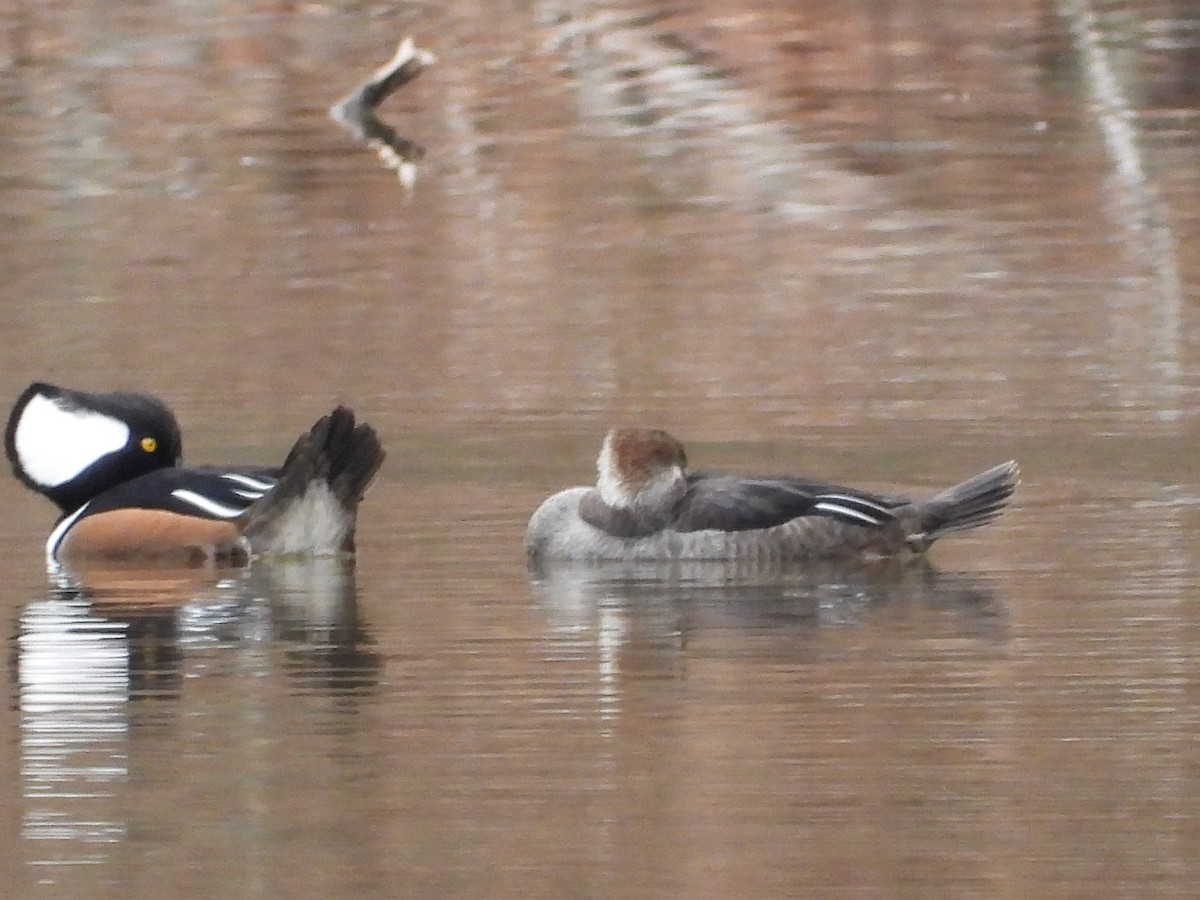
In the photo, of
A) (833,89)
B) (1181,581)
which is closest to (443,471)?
(1181,581)

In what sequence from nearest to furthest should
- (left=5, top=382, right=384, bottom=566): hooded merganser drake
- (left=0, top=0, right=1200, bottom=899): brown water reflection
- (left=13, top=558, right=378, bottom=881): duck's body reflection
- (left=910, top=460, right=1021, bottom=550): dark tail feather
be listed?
(left=0, top=0, right=1200, bottom=899): brown water reflection → (left=13, top=558, right=378, bottom=881): duck's body reflection → (left=910, top=460, right=1021, bottom=550): dark tail feather → (left=5, top=382, right=384, bottom=566): hooded merganser drake

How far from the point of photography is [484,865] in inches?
242

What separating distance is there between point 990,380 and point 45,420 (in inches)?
163

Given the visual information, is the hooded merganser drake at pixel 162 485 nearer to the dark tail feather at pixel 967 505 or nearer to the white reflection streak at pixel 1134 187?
the dark tail feather at pixel 967 505

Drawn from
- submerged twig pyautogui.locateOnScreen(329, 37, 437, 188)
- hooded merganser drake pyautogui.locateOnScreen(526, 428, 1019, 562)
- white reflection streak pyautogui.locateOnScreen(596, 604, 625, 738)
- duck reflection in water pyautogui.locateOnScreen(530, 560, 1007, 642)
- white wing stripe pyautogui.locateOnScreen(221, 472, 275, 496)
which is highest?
submerged twig pyautogui.locateOnScreen(329, 37, 437, 188)

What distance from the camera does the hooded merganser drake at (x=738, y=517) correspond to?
988 centimetres

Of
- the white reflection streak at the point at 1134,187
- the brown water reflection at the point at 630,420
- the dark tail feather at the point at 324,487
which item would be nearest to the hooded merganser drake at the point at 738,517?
the brown water reflection at the point at 630,420

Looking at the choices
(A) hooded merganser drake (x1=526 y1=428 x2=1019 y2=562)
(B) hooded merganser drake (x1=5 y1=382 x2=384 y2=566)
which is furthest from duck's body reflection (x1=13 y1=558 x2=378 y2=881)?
(A) hooded merganser drake (x1=526 y1=428 x2=1019 y2=562)

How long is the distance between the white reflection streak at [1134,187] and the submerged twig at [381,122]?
469 cm

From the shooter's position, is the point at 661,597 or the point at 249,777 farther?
the point at 661,597

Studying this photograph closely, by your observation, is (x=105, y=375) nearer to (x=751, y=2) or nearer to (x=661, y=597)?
(x=661, y=597)

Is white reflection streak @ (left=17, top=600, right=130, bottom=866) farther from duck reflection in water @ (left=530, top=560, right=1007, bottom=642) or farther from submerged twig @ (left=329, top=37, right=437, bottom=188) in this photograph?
submerged twig @ (left=329, top=37, right=437, bottom=188)

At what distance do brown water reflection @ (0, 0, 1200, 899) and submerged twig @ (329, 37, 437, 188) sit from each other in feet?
1.02

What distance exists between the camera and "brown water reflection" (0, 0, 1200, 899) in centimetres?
652
